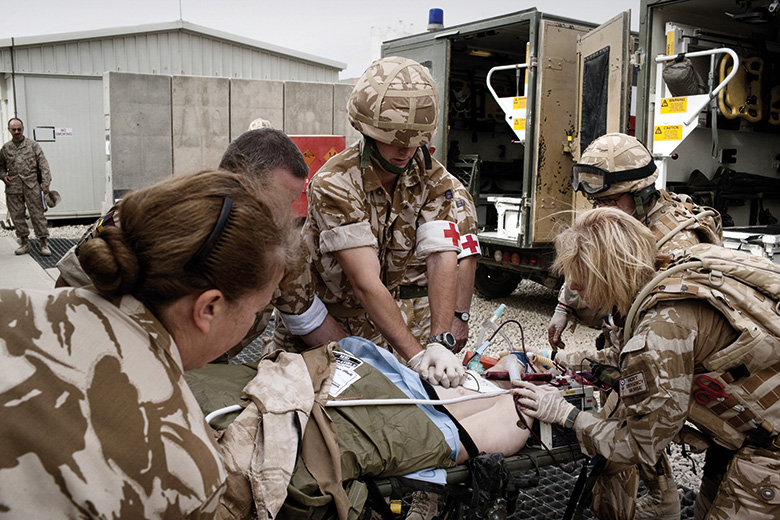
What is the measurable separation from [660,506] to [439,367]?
1180 millimetres

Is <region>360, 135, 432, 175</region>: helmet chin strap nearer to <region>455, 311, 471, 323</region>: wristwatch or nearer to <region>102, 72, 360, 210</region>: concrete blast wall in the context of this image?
<region>455, 311, 471, 323</region>: wristwatch

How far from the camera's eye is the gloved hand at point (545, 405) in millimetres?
2291

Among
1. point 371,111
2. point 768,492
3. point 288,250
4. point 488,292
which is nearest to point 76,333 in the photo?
point 288,250

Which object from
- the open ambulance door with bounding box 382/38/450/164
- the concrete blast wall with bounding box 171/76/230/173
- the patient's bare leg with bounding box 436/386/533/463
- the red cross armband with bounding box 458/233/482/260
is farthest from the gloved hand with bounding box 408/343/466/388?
the concrete blast wall with bounding box 171/76/230/173

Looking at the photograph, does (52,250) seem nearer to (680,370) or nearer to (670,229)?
(670,229)

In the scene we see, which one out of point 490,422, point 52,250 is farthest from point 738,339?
point 52,250

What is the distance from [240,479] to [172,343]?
608mm

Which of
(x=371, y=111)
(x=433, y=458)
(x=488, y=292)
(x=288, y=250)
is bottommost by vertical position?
(x=488, y=292)

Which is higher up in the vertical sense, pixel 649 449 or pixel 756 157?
pixel 756 157

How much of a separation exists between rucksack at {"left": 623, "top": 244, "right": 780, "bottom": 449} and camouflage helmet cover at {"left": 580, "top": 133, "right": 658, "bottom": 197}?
1.17m

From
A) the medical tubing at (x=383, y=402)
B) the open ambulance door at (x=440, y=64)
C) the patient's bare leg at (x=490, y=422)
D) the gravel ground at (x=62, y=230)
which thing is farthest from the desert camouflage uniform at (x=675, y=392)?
the gravel ground at (x=62, y=230)

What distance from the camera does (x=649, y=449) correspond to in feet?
6.60

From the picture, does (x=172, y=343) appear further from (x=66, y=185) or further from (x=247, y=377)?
(x=66, y=185)

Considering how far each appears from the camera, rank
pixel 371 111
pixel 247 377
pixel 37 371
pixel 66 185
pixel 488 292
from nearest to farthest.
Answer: pixel 37 371, pixel 247 377, pixel 371 111, pixel 488 292, pixel 66 185
